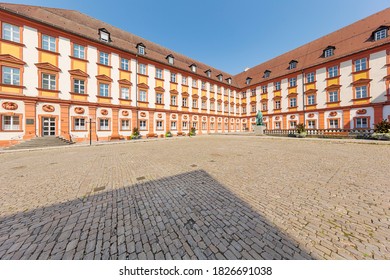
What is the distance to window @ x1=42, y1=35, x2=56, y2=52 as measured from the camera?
17.4m

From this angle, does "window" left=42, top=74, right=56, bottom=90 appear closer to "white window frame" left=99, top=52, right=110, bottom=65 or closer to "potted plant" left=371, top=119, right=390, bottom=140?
"white window frame" left=99, top=52, right=110, bottom=65

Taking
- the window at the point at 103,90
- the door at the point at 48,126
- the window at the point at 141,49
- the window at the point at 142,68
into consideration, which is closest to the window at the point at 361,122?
the window at the point at 142,68

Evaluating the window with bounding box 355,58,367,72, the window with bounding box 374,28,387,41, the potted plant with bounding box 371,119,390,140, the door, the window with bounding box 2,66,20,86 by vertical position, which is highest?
the window with bounding box 374,28,387,41

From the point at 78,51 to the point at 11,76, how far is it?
737 cm

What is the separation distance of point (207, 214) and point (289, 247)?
4.69 feet

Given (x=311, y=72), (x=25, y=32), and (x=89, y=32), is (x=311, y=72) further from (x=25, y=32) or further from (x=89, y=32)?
(x=25, y=32)

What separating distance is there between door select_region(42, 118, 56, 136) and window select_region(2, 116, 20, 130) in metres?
1.92

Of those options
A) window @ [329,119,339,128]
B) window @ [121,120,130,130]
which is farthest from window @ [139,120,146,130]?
window @ [329,119,339,128]

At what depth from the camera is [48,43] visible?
17.7 meters

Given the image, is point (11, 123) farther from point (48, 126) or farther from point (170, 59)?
point (170, 59)

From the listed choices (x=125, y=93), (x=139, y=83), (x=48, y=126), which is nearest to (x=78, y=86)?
(x=125, y=93)

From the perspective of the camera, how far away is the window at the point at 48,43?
17442 millimetres

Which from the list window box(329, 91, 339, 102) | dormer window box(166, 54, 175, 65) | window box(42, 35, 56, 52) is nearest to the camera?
window box(42, 35, 56, 52)

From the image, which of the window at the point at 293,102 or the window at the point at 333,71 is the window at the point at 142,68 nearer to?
the window at the point at 293,102
